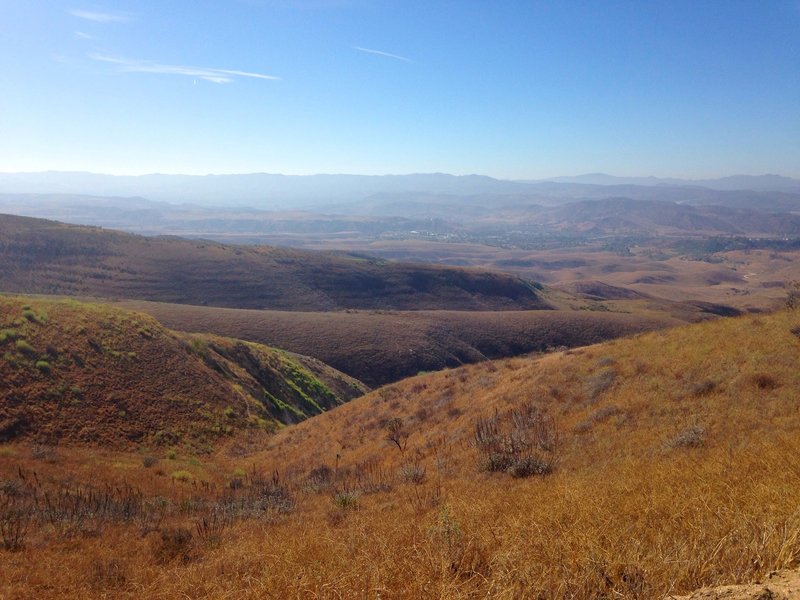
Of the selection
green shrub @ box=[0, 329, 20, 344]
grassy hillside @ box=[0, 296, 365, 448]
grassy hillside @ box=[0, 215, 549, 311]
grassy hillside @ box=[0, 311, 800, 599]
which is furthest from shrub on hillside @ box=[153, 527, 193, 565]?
grassy hillside @ box=[0, 215, 549, 311]

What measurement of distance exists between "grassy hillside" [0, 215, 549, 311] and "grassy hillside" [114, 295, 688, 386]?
18552 millimetres

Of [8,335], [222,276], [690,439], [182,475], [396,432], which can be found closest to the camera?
[690,439]

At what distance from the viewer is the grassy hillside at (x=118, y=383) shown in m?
17.0

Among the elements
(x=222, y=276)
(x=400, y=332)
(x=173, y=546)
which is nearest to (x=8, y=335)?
(x=173, y=546)

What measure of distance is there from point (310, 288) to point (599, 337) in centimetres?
4741

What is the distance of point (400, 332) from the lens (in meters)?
54.6

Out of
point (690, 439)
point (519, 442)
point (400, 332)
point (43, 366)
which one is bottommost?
point (400, 332)

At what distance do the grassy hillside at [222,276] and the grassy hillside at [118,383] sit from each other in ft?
152

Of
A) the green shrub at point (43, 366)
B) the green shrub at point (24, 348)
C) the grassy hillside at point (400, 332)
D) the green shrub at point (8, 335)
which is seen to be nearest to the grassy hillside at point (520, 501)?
the green shrub at point (43, 366)

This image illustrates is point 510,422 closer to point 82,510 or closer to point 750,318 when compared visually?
point 750,318

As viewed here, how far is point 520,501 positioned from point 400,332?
48.5 m

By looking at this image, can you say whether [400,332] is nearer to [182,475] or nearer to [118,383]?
[118,383]

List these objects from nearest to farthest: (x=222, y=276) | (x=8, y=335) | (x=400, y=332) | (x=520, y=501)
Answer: (x=520, y=501) < (x=8, y=335) < (x=400, y=332) < (x=222, y=276)

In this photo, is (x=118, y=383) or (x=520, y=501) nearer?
(x=520, y=501)
